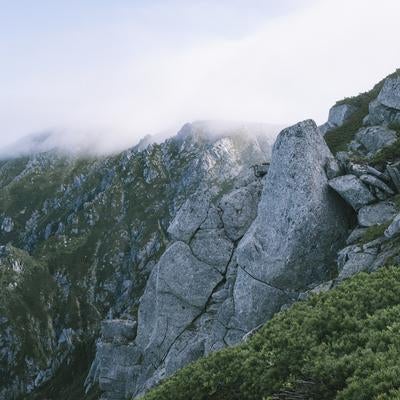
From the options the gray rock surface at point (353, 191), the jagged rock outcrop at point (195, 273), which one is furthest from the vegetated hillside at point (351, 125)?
the gray rock surface at point (353, 191)

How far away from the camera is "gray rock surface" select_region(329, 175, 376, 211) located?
3962 cm

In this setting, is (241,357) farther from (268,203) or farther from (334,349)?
(268,203)

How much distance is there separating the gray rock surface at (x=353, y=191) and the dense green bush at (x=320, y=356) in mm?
15911

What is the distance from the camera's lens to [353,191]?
39.9 m

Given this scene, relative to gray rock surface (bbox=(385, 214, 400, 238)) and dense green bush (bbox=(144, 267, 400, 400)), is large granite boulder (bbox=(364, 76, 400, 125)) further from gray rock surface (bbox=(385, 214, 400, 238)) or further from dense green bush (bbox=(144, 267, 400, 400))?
dense green bush (bbox=(144, 267, 400, 400))

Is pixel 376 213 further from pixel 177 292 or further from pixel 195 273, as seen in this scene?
pixel 177 292

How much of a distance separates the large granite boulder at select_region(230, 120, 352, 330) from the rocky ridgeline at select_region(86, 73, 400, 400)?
0.09m

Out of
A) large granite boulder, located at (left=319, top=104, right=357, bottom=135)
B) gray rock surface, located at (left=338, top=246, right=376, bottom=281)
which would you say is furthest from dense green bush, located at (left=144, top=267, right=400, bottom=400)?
large granite boulder, located at (left=319, top=104, right=357, bottom=135)

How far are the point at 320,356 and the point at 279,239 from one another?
24185 millimetres

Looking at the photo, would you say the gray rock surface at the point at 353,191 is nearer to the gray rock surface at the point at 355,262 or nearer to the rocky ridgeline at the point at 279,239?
the rocky ridgeline at the point at 279,239

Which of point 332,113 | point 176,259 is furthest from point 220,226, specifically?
point 332,113

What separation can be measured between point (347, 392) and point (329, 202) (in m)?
29.0

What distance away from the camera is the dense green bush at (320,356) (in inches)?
593

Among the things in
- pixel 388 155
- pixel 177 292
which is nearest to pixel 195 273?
pixel 177 292
